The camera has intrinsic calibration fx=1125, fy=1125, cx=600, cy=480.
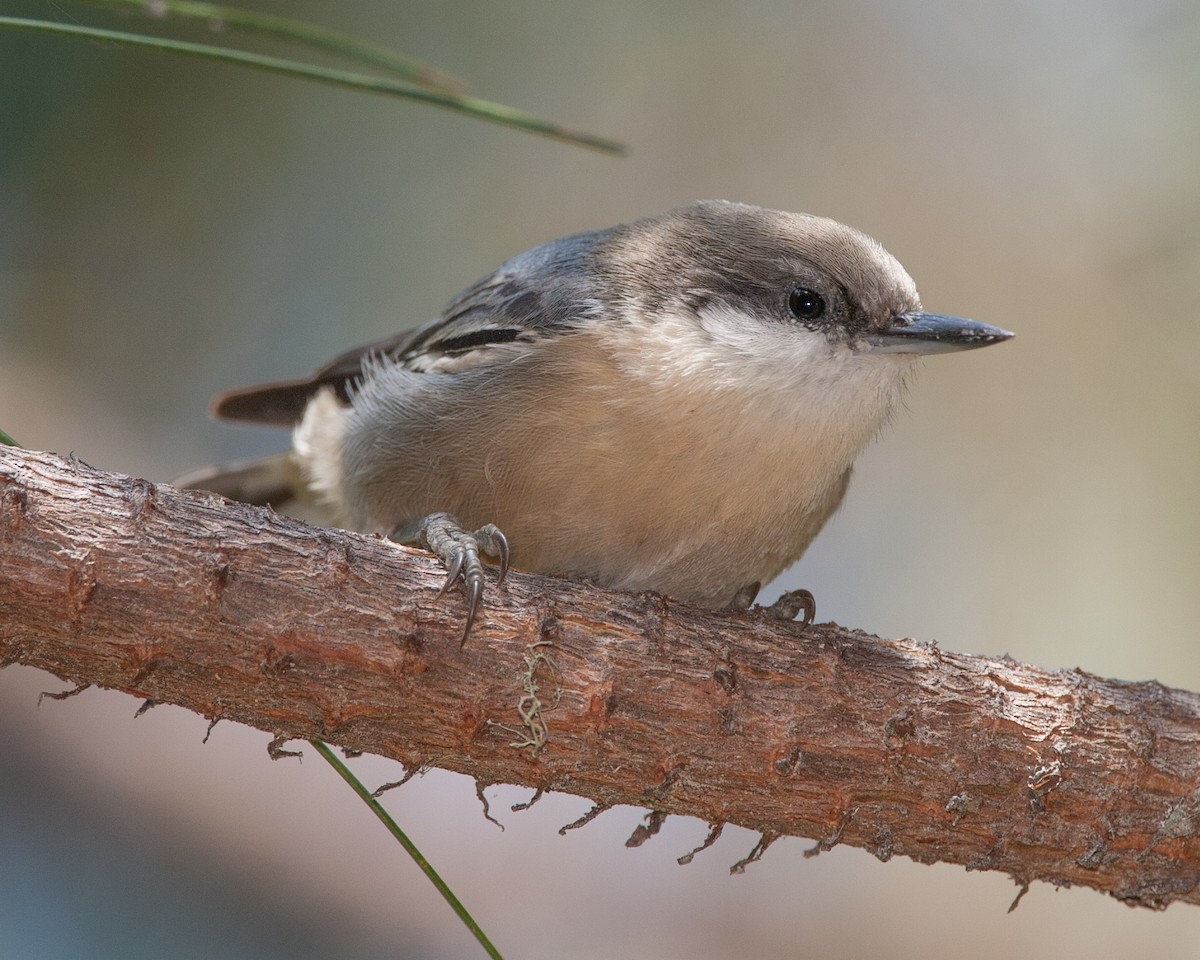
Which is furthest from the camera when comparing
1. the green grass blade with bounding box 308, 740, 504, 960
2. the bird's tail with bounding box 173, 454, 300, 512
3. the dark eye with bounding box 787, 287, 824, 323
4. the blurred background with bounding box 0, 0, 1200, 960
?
the blurred background with bounding box 0, 0, 1200, 960

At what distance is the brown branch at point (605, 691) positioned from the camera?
1.88 m

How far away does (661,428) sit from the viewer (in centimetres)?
237

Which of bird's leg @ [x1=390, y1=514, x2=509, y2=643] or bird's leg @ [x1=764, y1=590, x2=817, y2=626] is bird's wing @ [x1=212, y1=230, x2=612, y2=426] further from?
bird's leg @ [x1=764, y1=590, x2=817, y2=626]

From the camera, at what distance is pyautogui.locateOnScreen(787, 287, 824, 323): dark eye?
8.23ft

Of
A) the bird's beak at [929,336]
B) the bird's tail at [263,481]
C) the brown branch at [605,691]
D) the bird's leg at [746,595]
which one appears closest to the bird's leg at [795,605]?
the bird's leg at [746,595]

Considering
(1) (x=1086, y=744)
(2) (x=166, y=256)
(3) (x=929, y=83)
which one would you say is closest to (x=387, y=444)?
(1) (x=1086, y=744)

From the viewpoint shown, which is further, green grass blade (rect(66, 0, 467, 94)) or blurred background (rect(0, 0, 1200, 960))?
blurred background (rect(0, 0, 1200, 960))

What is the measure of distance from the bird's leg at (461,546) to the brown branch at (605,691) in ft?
0.14

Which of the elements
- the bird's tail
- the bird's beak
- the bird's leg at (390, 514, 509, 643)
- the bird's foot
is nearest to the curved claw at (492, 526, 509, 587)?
the bird's leg at (390, 514, 509, 643)

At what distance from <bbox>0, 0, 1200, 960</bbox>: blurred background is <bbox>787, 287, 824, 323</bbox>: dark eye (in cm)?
86

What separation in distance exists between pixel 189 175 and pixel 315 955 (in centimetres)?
338

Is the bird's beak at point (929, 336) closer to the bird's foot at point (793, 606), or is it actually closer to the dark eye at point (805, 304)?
the dark eye at point (805, 304)

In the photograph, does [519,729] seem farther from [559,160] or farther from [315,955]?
[559,160]

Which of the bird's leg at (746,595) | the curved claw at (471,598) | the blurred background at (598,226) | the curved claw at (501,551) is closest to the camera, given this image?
the curved claw at (471,598)
